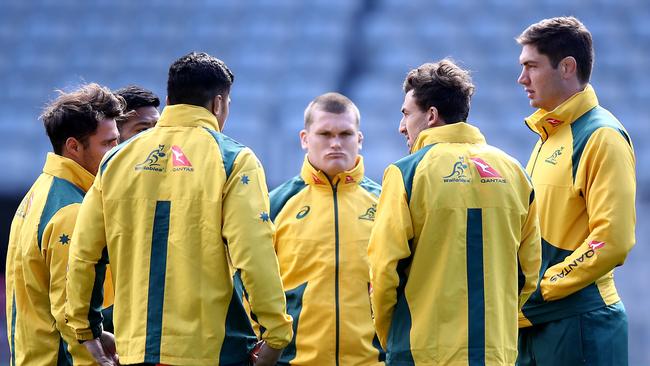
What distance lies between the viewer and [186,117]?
3336mm

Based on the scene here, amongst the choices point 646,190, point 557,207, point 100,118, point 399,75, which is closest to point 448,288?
point 557,207

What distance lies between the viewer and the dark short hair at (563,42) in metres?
3.94

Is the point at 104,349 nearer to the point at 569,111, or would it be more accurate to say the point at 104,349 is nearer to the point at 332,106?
the point at 332,106

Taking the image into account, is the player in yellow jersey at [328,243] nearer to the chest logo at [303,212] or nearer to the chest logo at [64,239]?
the chest logo at [303,212]

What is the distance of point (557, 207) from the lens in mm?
A: 3803

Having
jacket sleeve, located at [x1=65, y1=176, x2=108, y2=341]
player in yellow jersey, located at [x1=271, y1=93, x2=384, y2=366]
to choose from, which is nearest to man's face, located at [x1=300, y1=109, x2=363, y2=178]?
player in yellow jersey, located at [x1=271, y1=93, x2=384, y2=366]

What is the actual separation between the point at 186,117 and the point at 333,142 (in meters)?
1.14

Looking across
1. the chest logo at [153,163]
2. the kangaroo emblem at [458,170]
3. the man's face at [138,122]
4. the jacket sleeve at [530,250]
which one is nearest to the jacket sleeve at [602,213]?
the jacket sleeve at [530,250]

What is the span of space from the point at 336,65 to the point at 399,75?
2.46 feet

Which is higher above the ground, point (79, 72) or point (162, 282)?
point (79, 72)

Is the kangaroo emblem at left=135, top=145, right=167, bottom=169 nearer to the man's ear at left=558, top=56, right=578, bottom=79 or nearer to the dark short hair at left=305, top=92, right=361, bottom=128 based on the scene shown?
the dark short hair at left=305, top=92, right=361, bottom=128

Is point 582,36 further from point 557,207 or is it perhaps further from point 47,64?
point 47,64

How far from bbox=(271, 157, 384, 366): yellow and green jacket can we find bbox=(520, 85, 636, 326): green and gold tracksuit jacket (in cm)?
71

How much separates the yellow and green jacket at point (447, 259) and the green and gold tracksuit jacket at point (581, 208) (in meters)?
0.40
